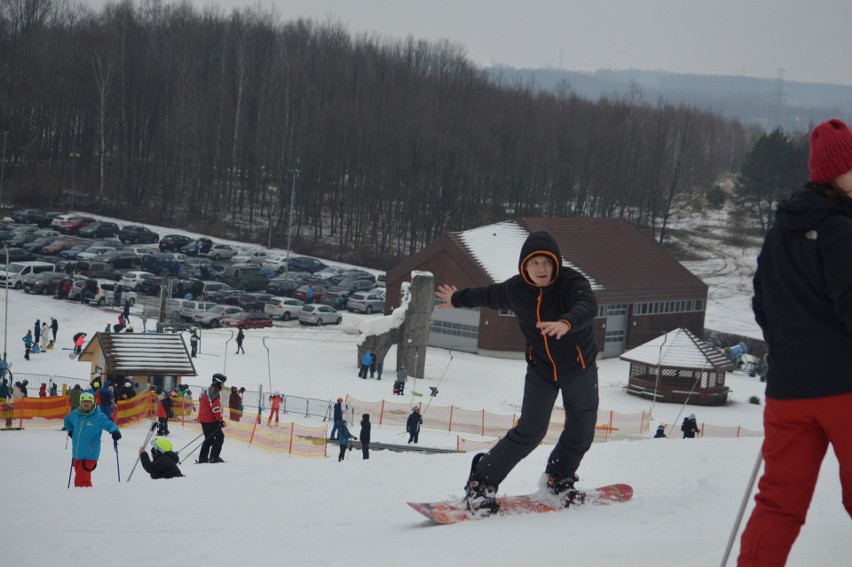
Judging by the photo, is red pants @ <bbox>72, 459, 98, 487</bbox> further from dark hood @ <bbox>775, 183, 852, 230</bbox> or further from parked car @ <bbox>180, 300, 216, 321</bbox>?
parked car @ <bbox>180, 300, 216, 321</bbox>

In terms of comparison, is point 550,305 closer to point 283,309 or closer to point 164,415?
point 164,415

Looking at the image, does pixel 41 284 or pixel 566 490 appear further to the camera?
pixel 41 284

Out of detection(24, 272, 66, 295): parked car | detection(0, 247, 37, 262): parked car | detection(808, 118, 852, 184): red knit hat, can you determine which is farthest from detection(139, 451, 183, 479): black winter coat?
detection(0, 247, 37, 262): parked car

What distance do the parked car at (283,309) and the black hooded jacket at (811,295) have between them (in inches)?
1742

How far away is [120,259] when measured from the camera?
2181 inches

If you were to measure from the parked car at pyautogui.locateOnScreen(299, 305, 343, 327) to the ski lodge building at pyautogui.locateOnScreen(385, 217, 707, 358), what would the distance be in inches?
106

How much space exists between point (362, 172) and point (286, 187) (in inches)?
244

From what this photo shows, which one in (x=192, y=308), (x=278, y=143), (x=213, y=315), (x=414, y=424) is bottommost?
(x=213, y=315)

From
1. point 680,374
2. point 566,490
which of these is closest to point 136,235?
point 680,374

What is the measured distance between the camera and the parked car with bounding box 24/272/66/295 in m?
46.6

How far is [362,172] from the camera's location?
83250 mm

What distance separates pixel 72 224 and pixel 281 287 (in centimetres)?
1869

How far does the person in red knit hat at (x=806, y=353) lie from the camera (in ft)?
13.0

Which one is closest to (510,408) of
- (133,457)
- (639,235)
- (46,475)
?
→ (133,457)
